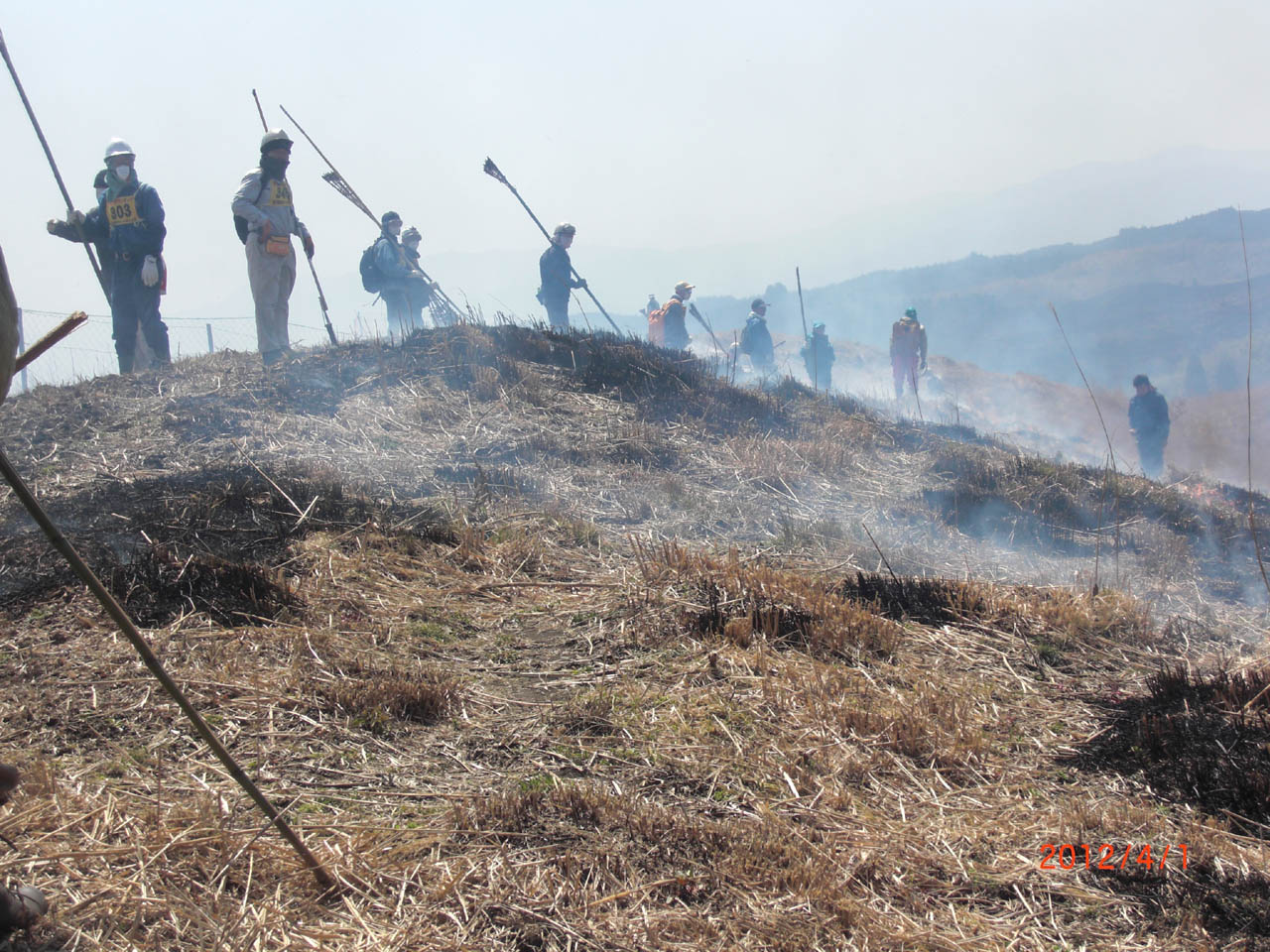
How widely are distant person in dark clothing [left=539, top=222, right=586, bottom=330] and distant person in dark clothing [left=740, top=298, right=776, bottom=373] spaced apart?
4219 mm

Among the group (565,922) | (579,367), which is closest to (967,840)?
(565,922)

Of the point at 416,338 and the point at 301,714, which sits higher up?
the point at 416,338

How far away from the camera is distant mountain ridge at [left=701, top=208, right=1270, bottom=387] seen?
95.0 feet

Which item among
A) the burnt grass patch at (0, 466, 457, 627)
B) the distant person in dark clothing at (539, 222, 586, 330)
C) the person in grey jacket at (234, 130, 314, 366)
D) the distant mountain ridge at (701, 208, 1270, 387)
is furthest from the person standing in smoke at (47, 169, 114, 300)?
the distant mountain ridge at (701, 208, 1270, 387)

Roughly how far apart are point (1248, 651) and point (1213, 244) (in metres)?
36.8

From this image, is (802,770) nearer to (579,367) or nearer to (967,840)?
(967,840)

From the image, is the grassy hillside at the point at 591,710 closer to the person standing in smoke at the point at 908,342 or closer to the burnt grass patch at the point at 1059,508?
the burnt grass patch at the point at 1059,508

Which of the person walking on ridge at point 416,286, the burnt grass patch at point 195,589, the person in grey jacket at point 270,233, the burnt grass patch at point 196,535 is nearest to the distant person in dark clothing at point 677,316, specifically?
the person walking on ridge at point 416,286

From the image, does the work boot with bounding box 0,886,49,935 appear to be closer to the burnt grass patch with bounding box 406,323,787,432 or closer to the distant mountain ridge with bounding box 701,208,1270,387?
the burnt grass patch with bounding box 406,323,787,432

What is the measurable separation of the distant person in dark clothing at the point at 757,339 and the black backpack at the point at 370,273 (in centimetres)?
656

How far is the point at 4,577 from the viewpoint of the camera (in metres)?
3.84

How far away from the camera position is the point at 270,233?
8.22m

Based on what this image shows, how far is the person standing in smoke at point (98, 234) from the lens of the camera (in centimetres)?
801

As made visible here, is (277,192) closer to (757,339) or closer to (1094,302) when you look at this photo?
(757,339)
